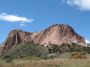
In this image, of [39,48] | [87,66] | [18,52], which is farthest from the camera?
[39,48]

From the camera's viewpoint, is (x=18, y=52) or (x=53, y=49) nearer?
(x=18, y=52)

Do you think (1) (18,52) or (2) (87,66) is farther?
(1) (18,52)

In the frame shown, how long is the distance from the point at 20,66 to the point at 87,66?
7405 millimetres

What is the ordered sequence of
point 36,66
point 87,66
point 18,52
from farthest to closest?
1. point 18,52
2. point 36,66
3. point 87,66

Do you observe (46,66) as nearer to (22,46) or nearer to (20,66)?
(20,66)

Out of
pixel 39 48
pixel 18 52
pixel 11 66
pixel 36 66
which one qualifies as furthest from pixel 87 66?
pixel 39 48

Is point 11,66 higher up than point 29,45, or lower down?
lower down

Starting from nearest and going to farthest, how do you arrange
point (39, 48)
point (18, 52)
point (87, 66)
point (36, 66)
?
point (87, 66)
point (36, 66)
point (18, 52)
point (39, 48)

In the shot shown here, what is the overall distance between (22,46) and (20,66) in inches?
5286

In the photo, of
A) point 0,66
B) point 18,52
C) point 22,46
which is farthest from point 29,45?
point 0,66

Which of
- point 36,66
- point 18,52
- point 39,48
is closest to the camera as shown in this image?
point 36,66

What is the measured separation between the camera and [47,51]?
503 ft

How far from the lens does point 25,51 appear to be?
152m

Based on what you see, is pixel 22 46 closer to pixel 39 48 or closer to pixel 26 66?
pixel 39 48
